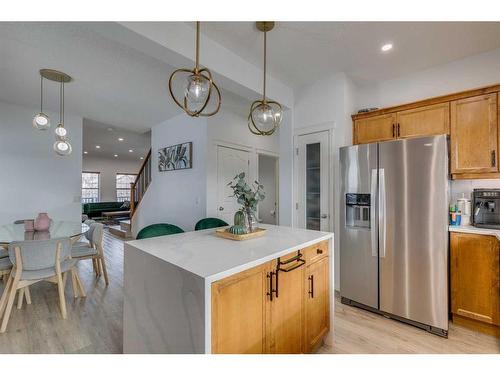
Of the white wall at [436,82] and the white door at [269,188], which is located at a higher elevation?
the white wall at [436,82]

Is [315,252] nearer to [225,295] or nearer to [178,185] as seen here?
[225,295]

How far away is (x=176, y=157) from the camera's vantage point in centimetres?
460

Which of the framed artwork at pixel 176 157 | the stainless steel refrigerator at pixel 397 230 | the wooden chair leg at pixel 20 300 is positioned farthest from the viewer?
the framed artwork at pixel 176 157

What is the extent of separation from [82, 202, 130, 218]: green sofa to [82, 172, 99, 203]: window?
831mm

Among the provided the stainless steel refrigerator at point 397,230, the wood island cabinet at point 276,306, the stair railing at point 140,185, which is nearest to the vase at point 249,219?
the wood island cabinet at point 276,306

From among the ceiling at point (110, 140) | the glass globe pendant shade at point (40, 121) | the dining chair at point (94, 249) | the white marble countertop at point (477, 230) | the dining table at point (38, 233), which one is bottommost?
the dining chair at point (94, 249)

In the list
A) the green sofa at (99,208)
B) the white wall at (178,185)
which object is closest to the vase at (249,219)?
the white wall at (178,185)

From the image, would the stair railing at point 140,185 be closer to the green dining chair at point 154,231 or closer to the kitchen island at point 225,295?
the green dining chair at point 154,231

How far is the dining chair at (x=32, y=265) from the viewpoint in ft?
7.14

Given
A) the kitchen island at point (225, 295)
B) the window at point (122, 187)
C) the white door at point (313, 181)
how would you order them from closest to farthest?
1. the kitchen island at point (225, 295)
2. the white door at point (313, 181)
3. the window at point (122, 187)

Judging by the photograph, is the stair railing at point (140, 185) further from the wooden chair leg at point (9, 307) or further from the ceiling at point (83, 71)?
the wooden chair leg at point (9, 307)

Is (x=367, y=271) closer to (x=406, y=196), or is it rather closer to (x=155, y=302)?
(x=406, y=196)

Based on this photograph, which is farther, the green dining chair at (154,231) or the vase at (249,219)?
the green dining chair at (154,231)
